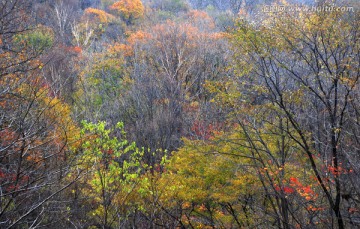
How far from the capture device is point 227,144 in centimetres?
1143

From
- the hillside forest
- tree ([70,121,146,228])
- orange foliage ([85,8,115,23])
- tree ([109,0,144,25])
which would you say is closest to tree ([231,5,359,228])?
the hillside forest

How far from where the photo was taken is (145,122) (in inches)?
842

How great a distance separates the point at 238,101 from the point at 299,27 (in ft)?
7.85

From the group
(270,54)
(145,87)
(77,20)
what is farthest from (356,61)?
(77,20)

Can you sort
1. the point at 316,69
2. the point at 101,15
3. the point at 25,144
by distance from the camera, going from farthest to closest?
the point at 101,15 < the point at 316,69 < the point at 25,144

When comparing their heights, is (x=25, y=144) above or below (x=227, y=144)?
above

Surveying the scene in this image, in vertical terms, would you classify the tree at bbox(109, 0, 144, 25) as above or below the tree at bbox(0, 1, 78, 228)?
below

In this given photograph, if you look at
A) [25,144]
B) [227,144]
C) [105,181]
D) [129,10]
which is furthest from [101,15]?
[25,144]

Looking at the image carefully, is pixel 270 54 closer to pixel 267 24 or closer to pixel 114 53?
pixel 267 24

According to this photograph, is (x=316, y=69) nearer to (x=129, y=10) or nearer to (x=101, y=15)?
(x=101, y=15)

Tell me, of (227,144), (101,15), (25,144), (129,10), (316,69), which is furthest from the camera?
(129,10)

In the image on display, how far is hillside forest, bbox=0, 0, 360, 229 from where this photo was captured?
661cm

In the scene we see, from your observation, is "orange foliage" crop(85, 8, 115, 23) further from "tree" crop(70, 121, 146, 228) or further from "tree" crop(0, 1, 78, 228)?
"tree" crop(0, 1, 78, 228)

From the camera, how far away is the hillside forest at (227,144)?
661 cm
